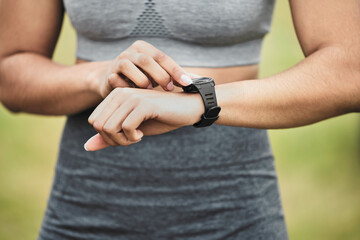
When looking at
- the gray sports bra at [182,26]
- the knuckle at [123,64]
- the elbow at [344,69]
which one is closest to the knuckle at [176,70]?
the knuckle at [123,64]

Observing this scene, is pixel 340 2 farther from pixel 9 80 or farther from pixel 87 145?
pixel 9 80

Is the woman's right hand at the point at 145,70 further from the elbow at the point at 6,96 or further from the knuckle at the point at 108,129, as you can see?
the elbow at the point at 6,96

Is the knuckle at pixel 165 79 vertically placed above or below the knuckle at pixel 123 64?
below

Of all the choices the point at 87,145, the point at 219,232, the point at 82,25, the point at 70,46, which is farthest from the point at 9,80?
the point at 70,46

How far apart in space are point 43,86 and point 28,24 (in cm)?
22

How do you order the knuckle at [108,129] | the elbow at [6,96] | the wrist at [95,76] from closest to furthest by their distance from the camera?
the knuckle at [108,129]
the wrist at [95,76]
the elbow at [6,96]

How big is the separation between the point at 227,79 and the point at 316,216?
341 centimetres

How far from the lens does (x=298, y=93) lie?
1.24 m

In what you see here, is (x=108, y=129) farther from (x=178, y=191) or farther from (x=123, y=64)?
(x=178, y=191)

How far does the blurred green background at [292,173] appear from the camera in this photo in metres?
4.38

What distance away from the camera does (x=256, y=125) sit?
49.7 inches

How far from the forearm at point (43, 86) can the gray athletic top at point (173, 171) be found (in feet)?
0.39

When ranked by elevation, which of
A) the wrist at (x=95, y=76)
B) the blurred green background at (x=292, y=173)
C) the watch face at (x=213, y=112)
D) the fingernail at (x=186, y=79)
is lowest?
the blurred green background at (x=292, y=173)

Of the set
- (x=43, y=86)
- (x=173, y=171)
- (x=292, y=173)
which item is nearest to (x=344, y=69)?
(x=173, y=171)
